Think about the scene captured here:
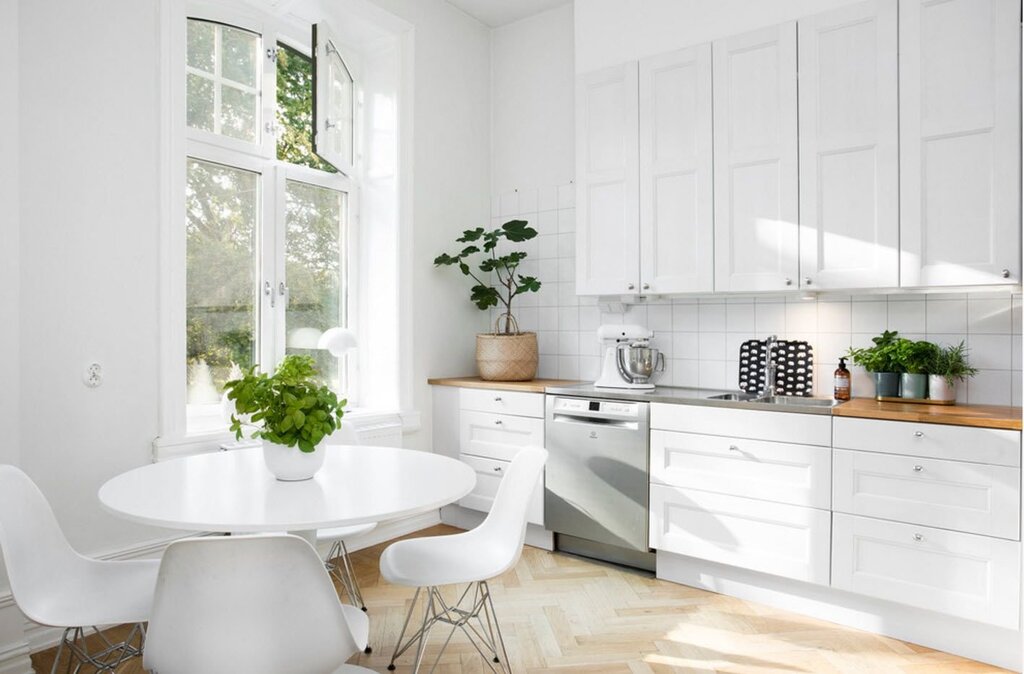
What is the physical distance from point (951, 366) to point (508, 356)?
216 cm

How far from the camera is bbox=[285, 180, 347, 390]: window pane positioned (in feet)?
11.5

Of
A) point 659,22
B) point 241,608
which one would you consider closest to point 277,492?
point 241,608

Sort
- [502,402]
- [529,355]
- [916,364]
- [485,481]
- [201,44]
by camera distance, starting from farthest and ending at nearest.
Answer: [529,355], [485,481], [502,402], [201,44], [916,364]

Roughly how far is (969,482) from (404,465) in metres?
1.99

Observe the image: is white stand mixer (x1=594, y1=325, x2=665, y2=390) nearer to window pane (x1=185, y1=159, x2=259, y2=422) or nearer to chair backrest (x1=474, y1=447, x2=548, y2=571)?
chair backrest (x1=474, y1=447, x2=548, y2=571)

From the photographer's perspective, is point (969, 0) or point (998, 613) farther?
point (969, 0)

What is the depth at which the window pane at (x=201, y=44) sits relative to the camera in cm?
304

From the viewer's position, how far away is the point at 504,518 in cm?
222

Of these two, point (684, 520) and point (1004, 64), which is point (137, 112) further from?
point (1004, 64)

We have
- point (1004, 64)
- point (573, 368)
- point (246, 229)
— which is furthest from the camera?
point (573, 368)

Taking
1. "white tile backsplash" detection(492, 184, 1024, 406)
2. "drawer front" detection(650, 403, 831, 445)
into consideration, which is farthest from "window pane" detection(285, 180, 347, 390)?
"drawer front" detection(650, 403, 831, 445)

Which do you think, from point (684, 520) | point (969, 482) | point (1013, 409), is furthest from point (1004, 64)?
point (684, 520)

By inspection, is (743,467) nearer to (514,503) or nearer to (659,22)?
(514,503)

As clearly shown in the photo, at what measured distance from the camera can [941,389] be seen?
2672 mm
